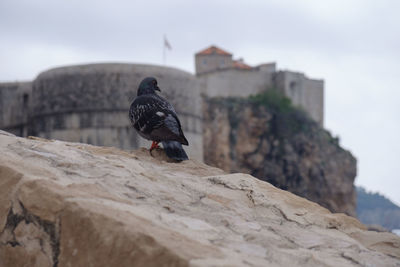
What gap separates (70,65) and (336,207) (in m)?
24.8

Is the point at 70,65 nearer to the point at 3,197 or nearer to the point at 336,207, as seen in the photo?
the point at 3,197

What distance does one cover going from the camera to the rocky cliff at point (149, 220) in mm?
2639

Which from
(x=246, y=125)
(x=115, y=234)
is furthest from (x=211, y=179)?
(x=246, y=125)

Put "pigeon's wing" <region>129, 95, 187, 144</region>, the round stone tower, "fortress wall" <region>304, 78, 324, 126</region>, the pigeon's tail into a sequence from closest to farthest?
the pigeon's tail
"pigeon's wing" <region>129, 95, 187, 144</region>
the round stone tower
"fortress wall" <region>304, 78, 324, 126</region>

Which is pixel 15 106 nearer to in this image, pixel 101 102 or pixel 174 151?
pixel 101 102

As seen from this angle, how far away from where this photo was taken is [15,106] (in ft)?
74.5

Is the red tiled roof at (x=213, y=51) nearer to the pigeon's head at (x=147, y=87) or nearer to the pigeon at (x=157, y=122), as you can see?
the pigeon's head at (x=147, y=87)

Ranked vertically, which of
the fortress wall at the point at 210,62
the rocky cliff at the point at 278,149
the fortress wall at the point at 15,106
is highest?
the fortress wall at the point at 210,62

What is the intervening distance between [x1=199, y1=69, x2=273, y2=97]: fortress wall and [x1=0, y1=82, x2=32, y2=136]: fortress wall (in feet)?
51.9

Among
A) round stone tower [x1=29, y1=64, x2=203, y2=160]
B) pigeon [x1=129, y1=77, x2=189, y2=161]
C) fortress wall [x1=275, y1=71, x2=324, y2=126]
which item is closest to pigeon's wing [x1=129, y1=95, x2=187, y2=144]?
pigeon [x1=129, y1=77, x2=189, y2=161]

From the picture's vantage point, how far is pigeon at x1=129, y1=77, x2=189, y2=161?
4812 mm

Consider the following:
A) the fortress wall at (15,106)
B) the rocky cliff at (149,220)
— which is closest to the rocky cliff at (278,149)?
the fortress wall at (15,106)

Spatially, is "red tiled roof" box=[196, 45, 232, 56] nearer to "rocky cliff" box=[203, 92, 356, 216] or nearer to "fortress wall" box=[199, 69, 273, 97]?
"fortress wall" box=[199, 69, 273, 97]

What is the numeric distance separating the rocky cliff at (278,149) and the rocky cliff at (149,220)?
3097 cm
